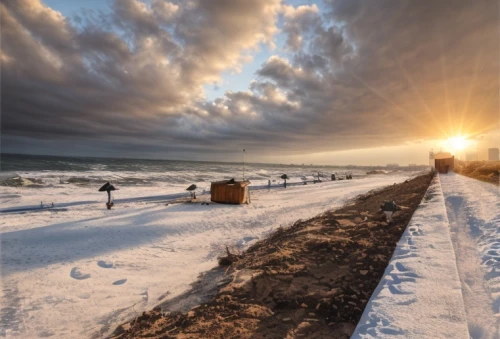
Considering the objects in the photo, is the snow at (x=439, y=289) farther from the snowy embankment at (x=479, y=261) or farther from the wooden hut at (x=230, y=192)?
the wooden hut at (x=230, y=192)

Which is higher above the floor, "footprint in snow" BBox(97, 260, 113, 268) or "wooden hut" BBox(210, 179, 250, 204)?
"wooden hut" BBox(210, 179, 250, 204)

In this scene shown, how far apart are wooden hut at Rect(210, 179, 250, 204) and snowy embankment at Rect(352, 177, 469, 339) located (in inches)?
576

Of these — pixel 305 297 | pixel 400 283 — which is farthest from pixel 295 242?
pixel 400 283

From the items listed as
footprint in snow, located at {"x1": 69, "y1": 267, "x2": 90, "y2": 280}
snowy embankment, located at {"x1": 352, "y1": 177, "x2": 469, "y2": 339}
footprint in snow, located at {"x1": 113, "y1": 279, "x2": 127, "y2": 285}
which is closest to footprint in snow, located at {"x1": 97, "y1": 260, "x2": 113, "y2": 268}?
footprint in snow, located at {"x1": 69, "y1": 267, "x2": 90, "y2": 280}

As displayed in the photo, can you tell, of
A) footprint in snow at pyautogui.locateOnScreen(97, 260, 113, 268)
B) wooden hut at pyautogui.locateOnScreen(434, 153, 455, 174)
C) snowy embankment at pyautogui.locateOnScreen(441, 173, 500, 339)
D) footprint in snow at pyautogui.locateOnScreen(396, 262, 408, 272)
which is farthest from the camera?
wooden hut at pyautogui.locateOnScreen(434, 153, 455, 174)

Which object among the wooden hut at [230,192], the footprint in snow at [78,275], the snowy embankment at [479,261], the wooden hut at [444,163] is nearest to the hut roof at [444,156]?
the wooden hut at [444,163]

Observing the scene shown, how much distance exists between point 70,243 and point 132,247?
2.69m

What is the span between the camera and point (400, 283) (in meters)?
3.84

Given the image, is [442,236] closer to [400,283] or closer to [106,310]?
[400,283]

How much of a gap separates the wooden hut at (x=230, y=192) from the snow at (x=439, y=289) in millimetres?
13725

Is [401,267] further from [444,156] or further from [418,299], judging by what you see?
[444,156]

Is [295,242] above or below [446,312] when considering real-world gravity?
below

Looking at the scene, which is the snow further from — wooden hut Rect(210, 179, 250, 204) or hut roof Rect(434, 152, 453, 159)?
hut roof Rect(434, 152, 453, 159)

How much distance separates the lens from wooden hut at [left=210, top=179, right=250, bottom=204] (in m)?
19.5
